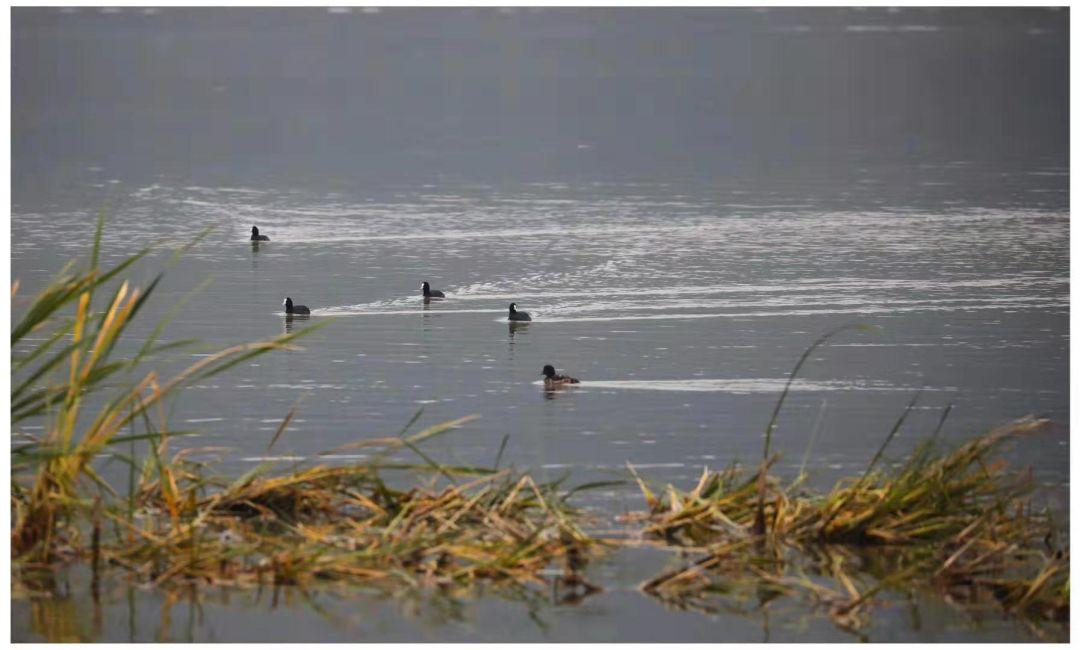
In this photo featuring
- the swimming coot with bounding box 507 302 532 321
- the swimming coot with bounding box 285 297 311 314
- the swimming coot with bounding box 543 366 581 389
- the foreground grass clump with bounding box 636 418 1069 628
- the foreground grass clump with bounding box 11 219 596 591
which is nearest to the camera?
the foreground grass clump with bounding box 11 219 596 591

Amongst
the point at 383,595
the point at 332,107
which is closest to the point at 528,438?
the point at 383,595

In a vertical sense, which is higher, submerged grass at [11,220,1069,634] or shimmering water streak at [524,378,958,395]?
shimmering water streak at [524,378,958,395]

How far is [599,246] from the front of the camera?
25.7 metres

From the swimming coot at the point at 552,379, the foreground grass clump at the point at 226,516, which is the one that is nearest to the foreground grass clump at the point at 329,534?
the foreground grass clump at the point at 226,516

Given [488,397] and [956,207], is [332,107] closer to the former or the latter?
[956,207]

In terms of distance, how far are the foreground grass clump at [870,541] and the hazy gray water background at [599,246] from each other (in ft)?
0.89

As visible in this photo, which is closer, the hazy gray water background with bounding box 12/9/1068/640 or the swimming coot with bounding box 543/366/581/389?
the hazy gray water background with bounding box 12/9/1068/640

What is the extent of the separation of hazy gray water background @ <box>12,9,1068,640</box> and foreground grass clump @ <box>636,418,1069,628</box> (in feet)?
0.89

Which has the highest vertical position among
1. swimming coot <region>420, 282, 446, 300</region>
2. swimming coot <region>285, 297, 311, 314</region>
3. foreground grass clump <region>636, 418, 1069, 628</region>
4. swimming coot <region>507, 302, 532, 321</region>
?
swimming coot <region>420, 282, 446, 300</region>

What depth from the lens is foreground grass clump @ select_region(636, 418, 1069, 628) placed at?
339 inches

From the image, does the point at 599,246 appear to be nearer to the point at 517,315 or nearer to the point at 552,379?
the point at 517,315

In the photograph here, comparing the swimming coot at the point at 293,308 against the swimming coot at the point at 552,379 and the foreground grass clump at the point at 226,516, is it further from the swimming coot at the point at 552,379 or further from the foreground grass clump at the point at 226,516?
the foreground grass clump at the point at 226,516

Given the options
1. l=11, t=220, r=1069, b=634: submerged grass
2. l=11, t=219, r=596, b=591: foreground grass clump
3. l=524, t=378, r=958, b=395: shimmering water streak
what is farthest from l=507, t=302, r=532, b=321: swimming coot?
l=11, t=219, r=596, b=591: foreground grass clump

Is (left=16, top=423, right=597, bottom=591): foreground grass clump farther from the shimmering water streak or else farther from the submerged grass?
the shimmering water streak
